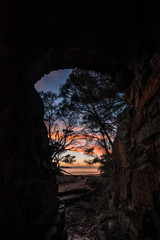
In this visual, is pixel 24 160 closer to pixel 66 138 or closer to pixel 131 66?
pixel 131 66

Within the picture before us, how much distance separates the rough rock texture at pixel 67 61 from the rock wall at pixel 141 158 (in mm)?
14

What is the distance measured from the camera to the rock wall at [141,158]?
5.61ft

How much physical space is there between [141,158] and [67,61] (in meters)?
2.54

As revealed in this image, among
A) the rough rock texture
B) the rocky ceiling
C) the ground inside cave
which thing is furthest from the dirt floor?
the rocky ceiling

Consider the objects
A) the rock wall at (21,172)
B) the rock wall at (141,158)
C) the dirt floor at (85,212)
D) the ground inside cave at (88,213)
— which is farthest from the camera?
the dirt floor at (85,212)

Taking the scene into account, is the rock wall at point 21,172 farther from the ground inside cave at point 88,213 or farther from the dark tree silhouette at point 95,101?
the dark tree silhouette at point 95,101

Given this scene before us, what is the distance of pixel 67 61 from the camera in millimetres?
2906

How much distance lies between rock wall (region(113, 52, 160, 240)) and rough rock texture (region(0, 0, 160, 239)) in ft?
0.05

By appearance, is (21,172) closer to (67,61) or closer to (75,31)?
(67,61)

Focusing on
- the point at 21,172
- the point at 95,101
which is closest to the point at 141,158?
the point at 21,172

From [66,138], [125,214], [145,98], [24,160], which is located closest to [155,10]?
[145,98]

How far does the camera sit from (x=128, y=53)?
234 centimetres

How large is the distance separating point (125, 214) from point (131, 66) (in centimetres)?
295

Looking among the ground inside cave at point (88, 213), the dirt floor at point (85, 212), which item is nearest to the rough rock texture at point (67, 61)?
the ground inside cave at point (88, 213)
